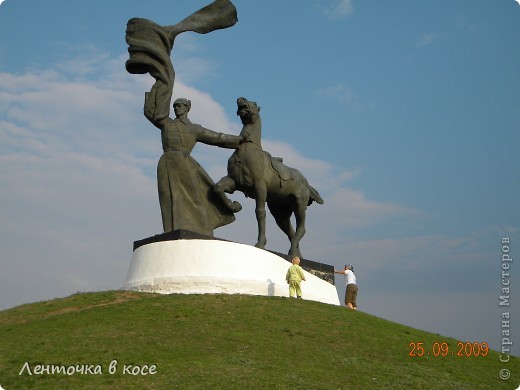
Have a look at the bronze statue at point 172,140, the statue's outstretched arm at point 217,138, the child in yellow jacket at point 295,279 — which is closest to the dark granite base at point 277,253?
the bronze statue at point 172,140

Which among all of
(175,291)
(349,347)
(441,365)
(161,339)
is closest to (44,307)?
(175,291)

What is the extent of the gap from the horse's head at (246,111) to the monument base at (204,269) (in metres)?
3.68

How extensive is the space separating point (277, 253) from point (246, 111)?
3922 mm

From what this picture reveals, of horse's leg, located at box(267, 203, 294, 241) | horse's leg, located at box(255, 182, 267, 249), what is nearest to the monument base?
horse's leg, located at box(255, 182, 267, 249)

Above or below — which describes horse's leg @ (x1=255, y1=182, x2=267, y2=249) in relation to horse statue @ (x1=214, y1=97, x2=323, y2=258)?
below

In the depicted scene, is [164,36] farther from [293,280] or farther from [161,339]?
[161,339]

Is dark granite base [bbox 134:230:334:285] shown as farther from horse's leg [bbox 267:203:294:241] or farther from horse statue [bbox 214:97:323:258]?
horse's leg [bbox 267:203:294:241]

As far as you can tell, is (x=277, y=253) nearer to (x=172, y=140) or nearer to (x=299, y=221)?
(x=299, y=221)

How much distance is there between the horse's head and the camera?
2005 cm

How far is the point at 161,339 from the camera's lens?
13.7 metres

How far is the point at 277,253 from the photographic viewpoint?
19.5 metres

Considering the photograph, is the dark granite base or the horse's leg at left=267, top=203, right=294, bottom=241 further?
the horse's leg at left=267, top=203, right=294, bottom=241

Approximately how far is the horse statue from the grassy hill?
336cm

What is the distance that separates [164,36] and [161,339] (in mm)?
9040
